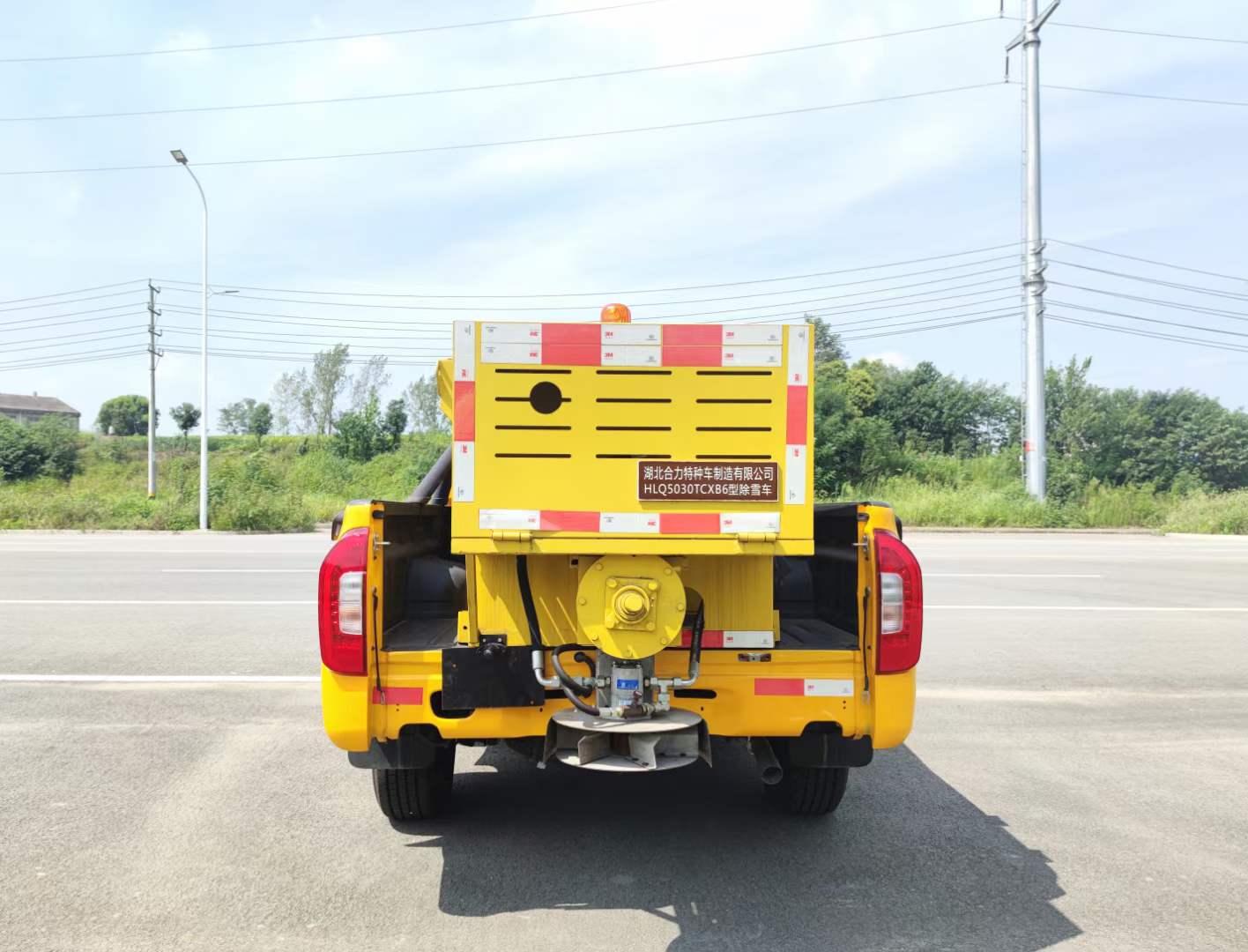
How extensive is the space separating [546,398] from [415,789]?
1907mm

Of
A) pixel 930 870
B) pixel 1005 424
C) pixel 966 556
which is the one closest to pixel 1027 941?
pixel 930 870

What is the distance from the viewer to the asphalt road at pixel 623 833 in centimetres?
334

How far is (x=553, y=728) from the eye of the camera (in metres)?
3.52

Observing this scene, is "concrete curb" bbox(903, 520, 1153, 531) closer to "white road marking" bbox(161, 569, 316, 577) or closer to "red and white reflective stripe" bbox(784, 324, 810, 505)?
"white road marking" bbox(161, 569, 316, 577)

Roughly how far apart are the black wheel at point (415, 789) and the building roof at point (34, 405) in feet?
407

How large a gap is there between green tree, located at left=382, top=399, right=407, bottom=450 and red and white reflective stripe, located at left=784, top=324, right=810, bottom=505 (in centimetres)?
4471

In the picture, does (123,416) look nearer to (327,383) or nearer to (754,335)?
(327,383)

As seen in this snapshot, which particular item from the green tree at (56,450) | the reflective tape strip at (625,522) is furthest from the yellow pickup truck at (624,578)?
the green tree at (56,450)

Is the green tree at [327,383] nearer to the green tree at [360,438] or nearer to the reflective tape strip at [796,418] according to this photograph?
the green tree at [360,438]

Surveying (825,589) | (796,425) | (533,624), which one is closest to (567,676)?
(533,624)

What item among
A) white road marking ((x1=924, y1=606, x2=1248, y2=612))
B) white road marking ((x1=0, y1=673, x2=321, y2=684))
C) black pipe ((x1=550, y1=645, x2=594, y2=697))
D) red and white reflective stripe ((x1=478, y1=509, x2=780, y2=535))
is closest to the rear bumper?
black pipe ((x1=550, y1=645, x2=594, y2=697))

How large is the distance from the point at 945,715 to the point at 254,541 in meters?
18.4

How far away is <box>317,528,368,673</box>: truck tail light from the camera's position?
3.56 meters

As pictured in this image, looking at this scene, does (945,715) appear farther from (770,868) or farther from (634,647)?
(634,647)
